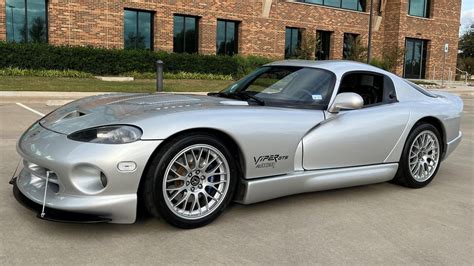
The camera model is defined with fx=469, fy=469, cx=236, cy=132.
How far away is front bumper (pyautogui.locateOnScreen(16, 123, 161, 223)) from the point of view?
3.19 metres

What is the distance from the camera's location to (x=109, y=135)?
10.9 feet

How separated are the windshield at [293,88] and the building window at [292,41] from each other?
21773mm

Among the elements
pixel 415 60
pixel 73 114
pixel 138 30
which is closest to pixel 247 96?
pixel 73 114

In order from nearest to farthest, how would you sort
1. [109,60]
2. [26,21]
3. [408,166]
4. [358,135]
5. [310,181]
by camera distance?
[310,181] → [358,135] → [408,166] → [26,21] → [109,60]

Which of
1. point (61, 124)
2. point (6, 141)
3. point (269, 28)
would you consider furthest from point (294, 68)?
point (269, 28)

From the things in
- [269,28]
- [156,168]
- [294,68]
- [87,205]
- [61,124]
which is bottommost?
[87,205]

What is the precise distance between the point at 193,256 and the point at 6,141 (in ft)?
16.3

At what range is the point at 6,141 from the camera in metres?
6.97

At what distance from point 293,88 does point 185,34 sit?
62.4 ft

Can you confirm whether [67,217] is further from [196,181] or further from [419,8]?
[419,8]

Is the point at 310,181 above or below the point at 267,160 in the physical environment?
below

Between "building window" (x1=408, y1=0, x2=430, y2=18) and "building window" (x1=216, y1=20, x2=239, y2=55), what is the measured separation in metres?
13.5

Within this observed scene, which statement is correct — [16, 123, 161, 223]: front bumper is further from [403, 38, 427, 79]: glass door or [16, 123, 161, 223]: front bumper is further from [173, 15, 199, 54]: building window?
[403, 38, 427, 79]: glass door

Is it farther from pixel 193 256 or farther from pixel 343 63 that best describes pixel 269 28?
pixel 193 256
